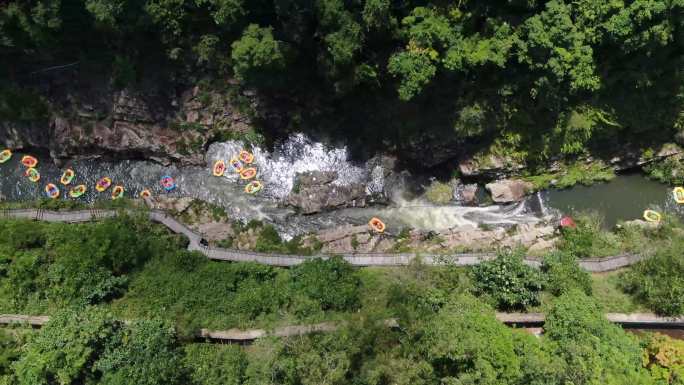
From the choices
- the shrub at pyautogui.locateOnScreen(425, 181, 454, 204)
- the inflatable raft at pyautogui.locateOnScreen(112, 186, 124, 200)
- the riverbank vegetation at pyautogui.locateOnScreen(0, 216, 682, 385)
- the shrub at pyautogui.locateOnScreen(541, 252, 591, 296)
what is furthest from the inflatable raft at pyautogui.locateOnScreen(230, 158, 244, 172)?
the shrub at pyautogui.locateOnScreen(541, 252, 591, 296)

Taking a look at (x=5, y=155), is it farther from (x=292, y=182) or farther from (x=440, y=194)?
(x=440, y=194)

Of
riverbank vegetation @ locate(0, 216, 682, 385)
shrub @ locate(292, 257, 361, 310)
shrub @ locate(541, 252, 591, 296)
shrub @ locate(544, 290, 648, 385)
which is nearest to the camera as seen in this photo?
shrub @ locate(544, 290, 648, 385)

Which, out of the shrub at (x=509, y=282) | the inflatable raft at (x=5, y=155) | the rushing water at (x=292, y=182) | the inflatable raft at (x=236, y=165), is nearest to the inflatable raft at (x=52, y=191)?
the rushing water at (x=292, y=182)

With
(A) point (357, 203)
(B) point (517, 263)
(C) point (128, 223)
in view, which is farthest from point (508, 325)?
(C) point (128, 223)

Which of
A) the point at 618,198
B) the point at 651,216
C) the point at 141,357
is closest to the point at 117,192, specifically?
the point at 141,357

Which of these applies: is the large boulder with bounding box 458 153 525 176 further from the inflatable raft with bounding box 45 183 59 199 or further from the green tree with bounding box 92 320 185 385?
the inflatable raft with bounding box 45 183 59 199

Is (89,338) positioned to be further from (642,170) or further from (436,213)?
(642,170)
